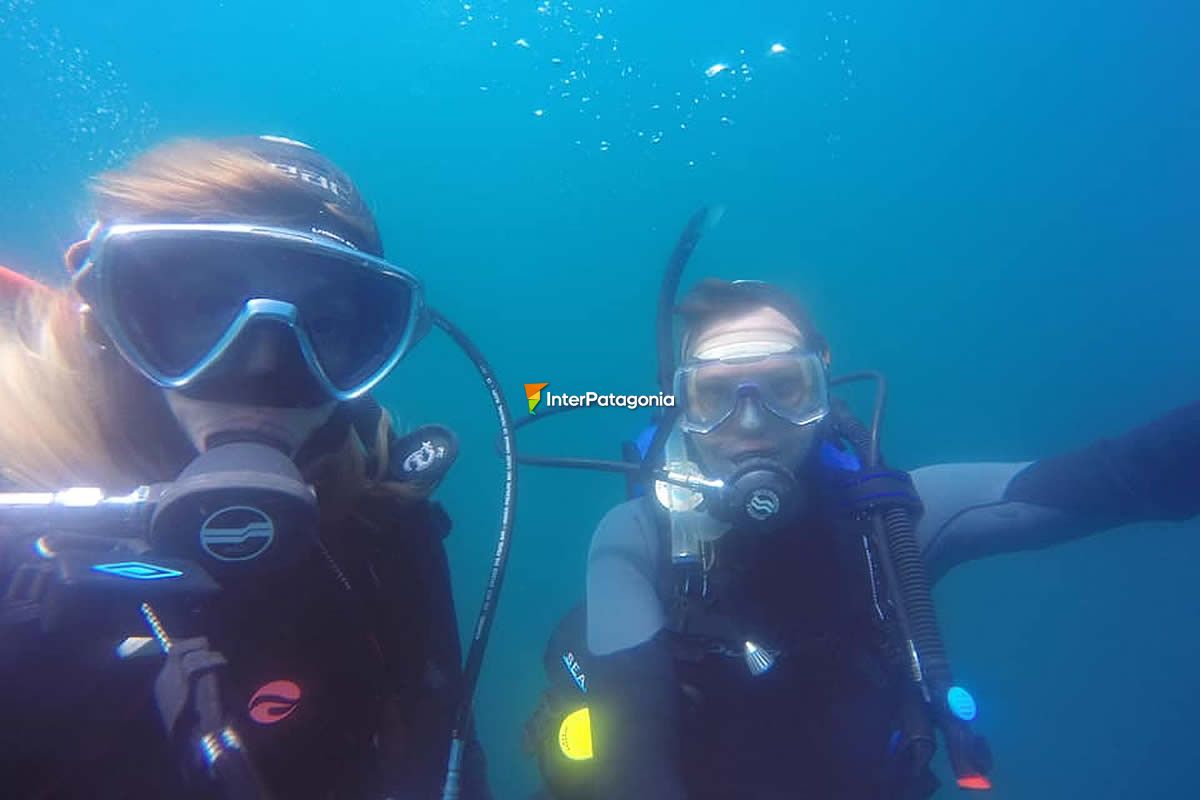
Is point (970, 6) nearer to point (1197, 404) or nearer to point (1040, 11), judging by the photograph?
point (1040, 11)

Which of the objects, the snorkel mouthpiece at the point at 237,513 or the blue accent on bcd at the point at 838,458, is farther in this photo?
the blue accent on bcd at the point at 838,458


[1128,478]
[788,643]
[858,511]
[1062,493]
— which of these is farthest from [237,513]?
[1128,478]

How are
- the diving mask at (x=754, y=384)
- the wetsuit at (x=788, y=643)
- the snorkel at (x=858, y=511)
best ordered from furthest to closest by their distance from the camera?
the diving mask at (x=754, y=384) < the wetsuit at (x=788, y=643) < the snorkel at (x=858, y=511)

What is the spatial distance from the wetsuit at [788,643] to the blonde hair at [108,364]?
1899 millimetres

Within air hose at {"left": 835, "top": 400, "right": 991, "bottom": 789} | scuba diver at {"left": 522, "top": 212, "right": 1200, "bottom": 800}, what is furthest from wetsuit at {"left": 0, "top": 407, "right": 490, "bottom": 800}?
air hose at {"left": 835, "top": 400, "right": 991, "bottom": 789}

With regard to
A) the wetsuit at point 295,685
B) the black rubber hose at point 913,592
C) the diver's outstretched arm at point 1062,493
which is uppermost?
the diver's outstretched arm at point 1062,493

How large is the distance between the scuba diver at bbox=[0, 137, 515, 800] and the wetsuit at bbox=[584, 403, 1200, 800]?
708mm

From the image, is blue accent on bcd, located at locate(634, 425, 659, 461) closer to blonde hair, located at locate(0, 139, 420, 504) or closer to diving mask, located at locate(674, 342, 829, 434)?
diving mask, located at locate(674, 342, 829, 434)

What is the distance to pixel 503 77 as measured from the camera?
21.8 meters

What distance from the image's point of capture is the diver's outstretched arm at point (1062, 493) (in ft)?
10.9

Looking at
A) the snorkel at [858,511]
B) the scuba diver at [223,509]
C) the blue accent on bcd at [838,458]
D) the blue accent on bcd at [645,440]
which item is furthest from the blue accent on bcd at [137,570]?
the blue accent on bcd at [838,458]

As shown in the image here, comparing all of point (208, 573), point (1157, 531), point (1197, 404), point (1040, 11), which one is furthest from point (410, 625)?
point (1157, 531)

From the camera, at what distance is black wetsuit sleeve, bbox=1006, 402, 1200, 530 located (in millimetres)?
3301

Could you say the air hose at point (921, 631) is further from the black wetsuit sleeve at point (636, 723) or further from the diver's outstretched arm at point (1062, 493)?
the black wetsuit sleeve at point (636, 723)
